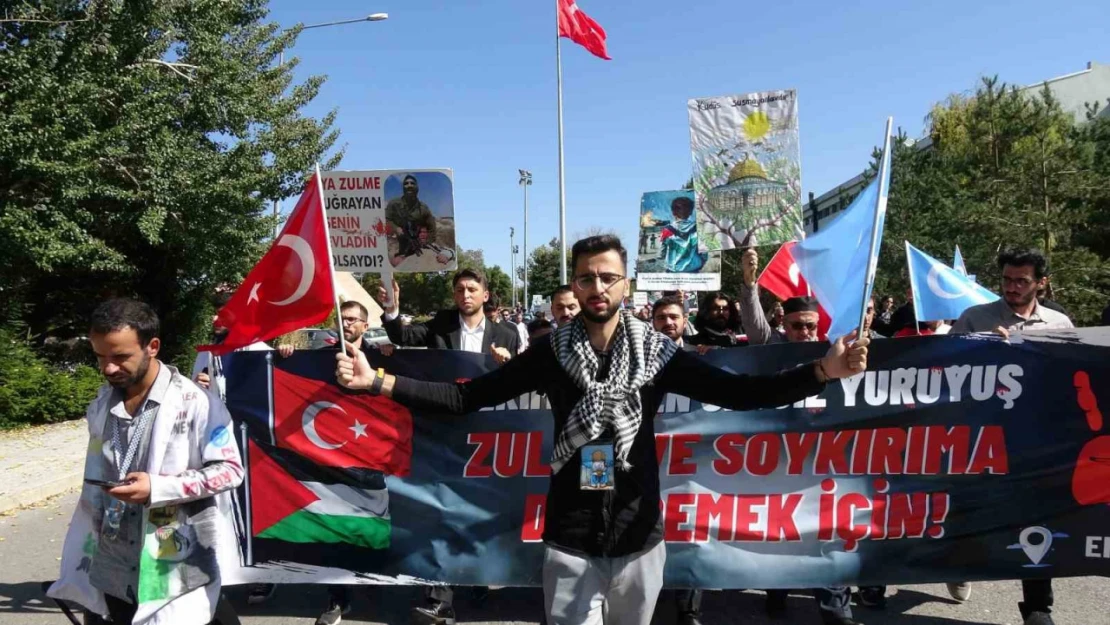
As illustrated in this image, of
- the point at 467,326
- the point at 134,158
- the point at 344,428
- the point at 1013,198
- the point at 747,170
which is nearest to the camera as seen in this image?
the point at 344,428

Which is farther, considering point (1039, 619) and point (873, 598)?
point (873, 598)

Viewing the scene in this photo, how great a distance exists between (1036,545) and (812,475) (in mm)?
1230

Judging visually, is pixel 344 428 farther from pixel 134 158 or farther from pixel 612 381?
pixel 134 158

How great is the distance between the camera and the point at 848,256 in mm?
3164

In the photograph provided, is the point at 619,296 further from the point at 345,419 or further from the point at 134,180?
the point at 134,180

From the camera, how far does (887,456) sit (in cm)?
436

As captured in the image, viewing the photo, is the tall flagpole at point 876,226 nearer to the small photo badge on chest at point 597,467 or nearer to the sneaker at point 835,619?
the small photo badge on chest at point 597,467

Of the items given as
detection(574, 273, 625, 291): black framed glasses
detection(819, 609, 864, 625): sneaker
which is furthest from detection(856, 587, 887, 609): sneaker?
detection(574, 273, 625, 291): black framed glasses

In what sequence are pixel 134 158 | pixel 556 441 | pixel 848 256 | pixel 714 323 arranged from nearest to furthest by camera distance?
pixel 556 441
pixel 848 256
pixel 714 323
pixel 134 158

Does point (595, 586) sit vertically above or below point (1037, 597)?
above

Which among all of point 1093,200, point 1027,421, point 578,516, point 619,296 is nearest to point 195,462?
point 578,516

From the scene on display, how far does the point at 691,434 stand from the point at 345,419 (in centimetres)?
205

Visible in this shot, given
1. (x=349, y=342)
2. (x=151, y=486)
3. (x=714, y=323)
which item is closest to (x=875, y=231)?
(x=151, y=486)

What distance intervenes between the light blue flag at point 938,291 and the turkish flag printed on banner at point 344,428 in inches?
134
